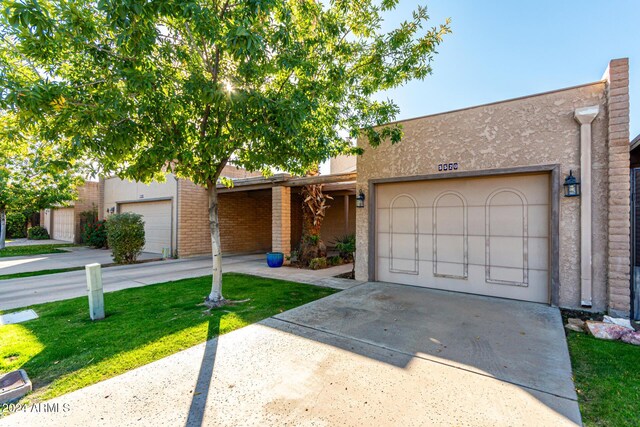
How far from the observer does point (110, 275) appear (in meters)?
A: 8.84

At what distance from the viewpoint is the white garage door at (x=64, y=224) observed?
19.5 metres

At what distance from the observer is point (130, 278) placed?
8.41 meters

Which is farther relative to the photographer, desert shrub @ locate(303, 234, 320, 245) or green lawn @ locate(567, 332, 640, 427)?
desert shrub @ locate(303, 234, 320, 245)

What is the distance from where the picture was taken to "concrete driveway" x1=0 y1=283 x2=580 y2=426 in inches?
99.0

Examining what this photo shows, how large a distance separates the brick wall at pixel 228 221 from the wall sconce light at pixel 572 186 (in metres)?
11.9

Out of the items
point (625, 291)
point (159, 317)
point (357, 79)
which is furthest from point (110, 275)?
point (625, 291)

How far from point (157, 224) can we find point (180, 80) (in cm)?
1100

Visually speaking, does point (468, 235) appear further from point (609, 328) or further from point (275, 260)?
point (275, 260)

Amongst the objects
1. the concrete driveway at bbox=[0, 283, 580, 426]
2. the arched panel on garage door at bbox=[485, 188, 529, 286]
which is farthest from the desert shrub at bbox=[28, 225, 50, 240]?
the arched panel on garage door at bbox=[485, 188, 529, 286]

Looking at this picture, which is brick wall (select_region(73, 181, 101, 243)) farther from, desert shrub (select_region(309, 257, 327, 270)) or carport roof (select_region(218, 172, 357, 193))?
desert shrub (select_region(309, 257, 327, 270))

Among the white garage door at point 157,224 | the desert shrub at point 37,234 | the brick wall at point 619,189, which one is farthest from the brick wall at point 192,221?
the desert shrub at point 37,234

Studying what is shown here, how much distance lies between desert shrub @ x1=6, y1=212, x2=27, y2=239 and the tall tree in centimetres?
2652

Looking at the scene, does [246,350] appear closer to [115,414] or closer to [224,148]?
[115,414]

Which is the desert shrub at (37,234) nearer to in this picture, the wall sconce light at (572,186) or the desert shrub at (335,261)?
the desert shrub at (335,261)
